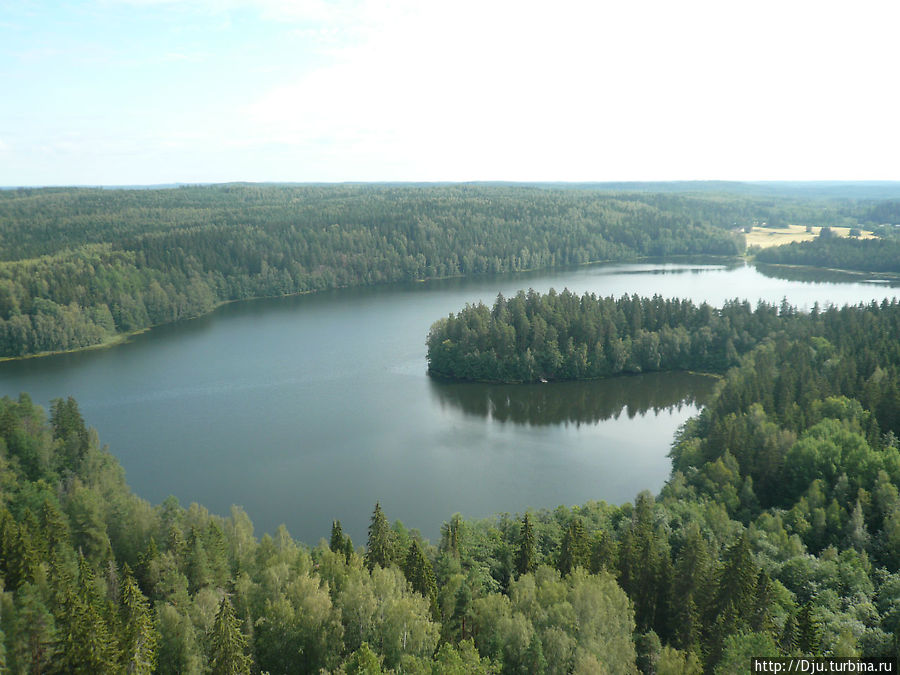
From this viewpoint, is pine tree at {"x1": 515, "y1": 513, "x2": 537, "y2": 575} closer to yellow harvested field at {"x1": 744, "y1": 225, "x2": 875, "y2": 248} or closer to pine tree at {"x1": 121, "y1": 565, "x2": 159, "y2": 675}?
pine tree at {"x1": 121, "y1": 565, "x2": 159, "y2": 675}

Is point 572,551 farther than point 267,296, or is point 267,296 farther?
point 267,296

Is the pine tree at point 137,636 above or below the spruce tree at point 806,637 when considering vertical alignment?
below

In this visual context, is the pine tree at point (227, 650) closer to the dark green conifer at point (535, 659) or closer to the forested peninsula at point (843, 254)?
the dark green conifer at point (535, 659)

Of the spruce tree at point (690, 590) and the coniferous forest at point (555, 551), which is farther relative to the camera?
the spruce tree at point (690, 590)

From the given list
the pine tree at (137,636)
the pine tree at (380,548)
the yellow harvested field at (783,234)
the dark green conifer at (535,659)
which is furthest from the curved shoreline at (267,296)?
the dark green conifer at (535,659)

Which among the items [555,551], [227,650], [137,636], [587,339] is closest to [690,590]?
[555,551]

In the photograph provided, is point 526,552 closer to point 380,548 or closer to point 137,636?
point 380,548
